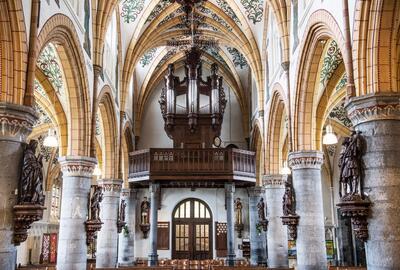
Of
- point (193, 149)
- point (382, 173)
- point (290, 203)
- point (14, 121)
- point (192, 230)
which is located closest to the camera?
point (382, 173)

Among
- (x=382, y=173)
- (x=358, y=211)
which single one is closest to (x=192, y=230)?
(x=358, y=211)

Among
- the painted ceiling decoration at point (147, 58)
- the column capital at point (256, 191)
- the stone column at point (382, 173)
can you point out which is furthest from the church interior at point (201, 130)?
the column capital at point (256, 191)

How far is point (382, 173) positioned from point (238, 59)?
64.7 ft

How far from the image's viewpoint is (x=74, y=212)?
44.9 feet

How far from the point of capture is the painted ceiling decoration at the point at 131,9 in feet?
66.8

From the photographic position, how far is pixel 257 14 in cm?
2044

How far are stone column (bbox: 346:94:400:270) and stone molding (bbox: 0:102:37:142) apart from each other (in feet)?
20.7

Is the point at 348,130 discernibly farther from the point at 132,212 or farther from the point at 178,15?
the point at 132,212

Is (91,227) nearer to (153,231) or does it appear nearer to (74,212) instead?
(74,212)

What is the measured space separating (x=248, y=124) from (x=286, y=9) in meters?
12.7

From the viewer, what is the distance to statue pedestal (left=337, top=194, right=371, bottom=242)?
26.2 feet

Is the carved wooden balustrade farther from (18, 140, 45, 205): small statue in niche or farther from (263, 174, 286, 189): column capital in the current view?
(18, 140, 45, 205): small statue in niche

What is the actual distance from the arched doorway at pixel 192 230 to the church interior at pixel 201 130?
3.4 inches

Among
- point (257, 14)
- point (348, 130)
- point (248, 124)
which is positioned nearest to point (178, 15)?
point (257, 14)
